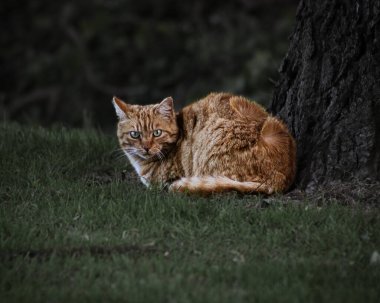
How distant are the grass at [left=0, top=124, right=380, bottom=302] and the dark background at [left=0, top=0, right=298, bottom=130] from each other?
7.03m

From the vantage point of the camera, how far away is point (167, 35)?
1291 centimetres

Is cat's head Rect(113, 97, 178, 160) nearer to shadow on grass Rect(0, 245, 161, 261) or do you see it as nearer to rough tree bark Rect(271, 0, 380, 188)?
rough tree bark Rect(271, 0, 380, 188)

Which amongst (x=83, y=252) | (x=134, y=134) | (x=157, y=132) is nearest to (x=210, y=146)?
(x=157, y=132)

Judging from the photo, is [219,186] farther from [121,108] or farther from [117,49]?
[117,49]

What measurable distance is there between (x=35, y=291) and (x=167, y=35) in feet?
30.6

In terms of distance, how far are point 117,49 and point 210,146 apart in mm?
7920

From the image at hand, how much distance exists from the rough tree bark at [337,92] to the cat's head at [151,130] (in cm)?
103

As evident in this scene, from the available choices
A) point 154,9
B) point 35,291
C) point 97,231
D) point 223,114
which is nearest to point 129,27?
point 154,9

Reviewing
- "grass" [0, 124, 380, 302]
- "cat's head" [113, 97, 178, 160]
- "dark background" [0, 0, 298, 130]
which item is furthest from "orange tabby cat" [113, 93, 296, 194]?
"dark background" [0, 0, 298, 130]

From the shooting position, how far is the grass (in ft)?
13.1

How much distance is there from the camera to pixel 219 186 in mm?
5434

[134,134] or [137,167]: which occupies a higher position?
[134,134]

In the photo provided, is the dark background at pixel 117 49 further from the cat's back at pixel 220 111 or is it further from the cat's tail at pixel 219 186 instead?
the cat's tail at pixel 219 186

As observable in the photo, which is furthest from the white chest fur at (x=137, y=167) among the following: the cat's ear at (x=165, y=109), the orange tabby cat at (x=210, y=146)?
the cat's ear at (x=165, y=109)
